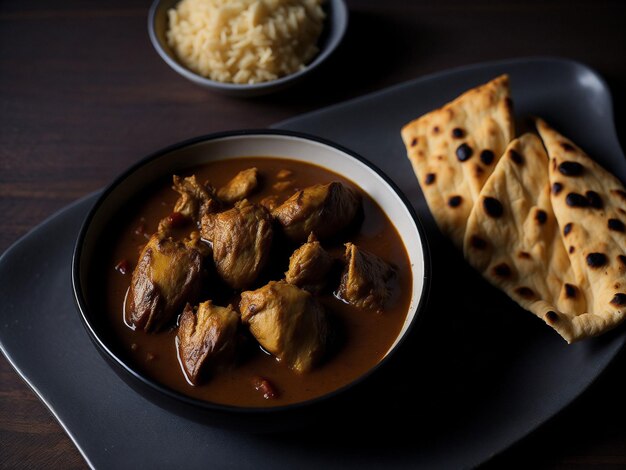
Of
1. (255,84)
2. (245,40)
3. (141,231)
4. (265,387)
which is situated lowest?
(265,387)

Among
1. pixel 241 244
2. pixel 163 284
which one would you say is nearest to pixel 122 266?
pixel 163 284

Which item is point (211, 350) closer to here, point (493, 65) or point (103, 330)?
point (103, 330)

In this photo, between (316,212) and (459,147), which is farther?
(459,147)

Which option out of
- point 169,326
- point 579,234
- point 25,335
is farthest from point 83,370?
point 579,234

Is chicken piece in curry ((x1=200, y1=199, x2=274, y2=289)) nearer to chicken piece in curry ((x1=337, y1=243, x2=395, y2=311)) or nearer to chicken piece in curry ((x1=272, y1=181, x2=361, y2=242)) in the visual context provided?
chicken piece in curry ((x1=272, y1=181, x2=361, y2=242))

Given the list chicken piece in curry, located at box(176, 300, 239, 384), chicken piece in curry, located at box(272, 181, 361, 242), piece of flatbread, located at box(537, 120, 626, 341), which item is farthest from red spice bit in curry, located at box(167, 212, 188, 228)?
piece of flatbread, located at box(537, 120, 626, 341)

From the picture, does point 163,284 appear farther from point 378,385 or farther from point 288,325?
point 378,385

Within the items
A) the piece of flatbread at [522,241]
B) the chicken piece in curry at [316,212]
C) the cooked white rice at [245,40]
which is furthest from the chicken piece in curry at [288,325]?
the cooked white rice at [245,40]
